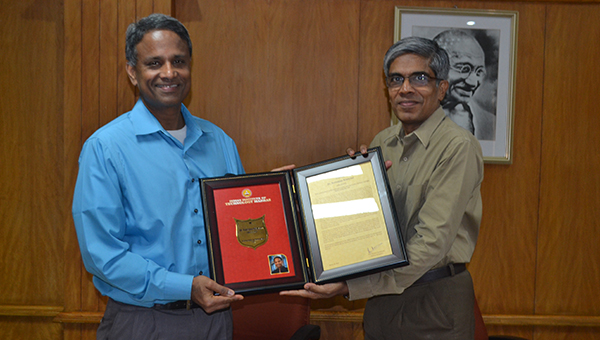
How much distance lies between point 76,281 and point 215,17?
5.93 feet

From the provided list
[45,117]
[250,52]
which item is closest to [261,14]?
[250,52]

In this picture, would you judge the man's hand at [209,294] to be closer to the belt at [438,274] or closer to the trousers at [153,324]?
the trousers at [153,324]

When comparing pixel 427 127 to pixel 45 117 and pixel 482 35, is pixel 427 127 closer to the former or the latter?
pixel 482 35

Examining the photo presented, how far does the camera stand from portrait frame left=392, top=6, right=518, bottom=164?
2.60m

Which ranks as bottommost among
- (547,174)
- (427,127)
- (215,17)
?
(547,174)

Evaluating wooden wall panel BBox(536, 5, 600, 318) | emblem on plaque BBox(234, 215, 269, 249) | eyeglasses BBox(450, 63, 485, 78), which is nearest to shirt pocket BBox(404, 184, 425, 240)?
emblem on plaque BBox(234, 215, 269, 249)

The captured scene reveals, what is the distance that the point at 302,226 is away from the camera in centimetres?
160

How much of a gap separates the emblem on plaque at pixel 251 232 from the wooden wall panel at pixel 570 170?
2.05 m

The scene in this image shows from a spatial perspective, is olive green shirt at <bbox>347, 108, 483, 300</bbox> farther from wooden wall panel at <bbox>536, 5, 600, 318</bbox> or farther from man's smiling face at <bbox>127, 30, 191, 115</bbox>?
wooden wall panel at <bbox>536, 5, 600, 318</bbox>

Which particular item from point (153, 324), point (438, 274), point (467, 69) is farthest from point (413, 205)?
point (467, 69)

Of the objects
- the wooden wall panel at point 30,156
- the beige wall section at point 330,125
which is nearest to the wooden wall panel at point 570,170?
the beige wall section at point 330,125

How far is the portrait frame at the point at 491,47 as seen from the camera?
260 cm

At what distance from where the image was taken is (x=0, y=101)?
271 centimetres

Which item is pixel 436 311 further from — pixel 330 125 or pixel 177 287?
pixel 330 125
